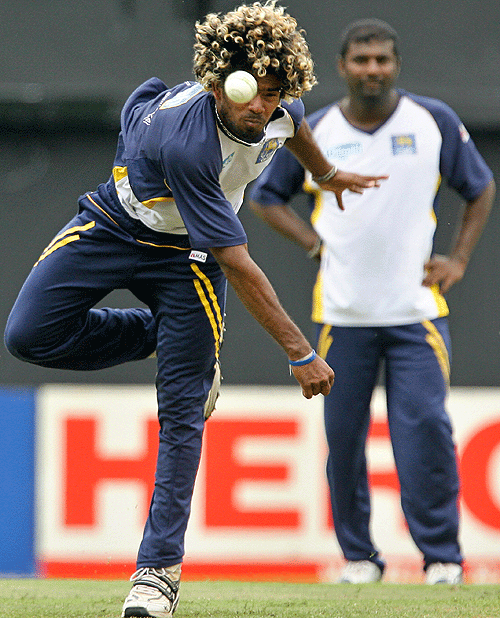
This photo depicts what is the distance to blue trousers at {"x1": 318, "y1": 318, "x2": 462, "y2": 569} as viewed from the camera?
427 centimetres

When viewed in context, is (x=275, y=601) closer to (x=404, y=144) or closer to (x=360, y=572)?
(x=360, y=572)

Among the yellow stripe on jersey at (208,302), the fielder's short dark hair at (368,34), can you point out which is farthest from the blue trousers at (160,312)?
the fielder's short dark hair at (368,34)

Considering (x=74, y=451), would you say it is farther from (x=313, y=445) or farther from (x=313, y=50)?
(x=313, y=50)

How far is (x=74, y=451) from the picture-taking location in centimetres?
564

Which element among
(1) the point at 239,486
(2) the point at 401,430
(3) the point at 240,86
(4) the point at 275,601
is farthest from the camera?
Answer: (1) the point at 239,486

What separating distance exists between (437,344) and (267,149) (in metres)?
1.56

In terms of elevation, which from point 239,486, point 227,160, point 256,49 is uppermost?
point 256,49

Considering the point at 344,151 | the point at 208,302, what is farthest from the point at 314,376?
the point at 344,151

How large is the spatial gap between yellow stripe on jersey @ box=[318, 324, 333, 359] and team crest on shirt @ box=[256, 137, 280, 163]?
1381mm

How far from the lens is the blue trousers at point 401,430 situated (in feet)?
14.0

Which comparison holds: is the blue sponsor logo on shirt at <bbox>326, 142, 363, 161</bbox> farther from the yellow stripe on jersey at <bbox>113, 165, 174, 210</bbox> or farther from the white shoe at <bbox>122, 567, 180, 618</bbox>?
the white shoe at <bbox>122, 567, 180, 618</bbox>

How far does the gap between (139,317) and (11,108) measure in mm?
2633

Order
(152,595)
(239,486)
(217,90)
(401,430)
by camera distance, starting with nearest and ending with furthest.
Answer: (217,90) → (152,595) → (401,430) → (239,486)

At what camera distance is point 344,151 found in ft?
14.9
